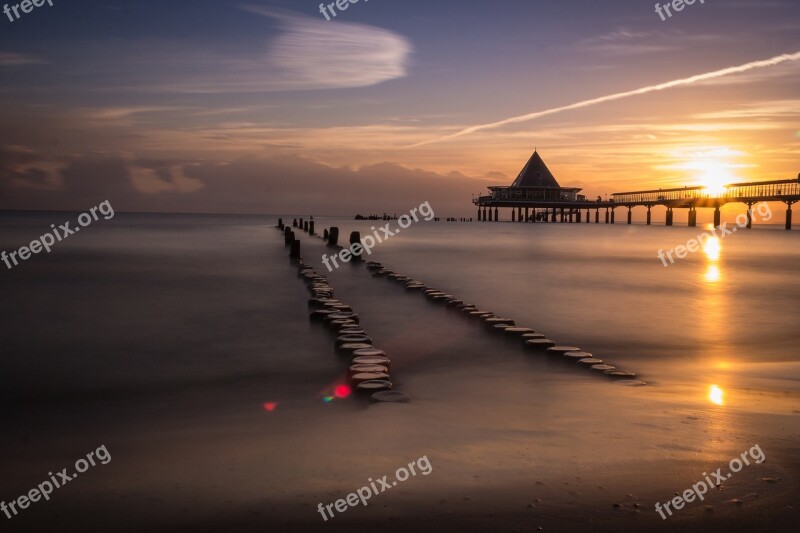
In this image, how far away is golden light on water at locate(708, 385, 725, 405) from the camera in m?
6.70

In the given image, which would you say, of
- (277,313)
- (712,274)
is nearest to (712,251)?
(712,274)

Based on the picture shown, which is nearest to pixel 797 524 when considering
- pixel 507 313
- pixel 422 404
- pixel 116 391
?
pixel 422 404

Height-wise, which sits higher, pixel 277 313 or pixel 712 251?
pixel 277 313

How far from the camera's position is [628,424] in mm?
5707

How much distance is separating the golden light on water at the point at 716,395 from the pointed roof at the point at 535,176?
347ft

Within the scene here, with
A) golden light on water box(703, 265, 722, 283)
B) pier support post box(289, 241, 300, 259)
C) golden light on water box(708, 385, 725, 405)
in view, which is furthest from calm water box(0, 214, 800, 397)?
golden light on water box(708, 385, 725, 405)

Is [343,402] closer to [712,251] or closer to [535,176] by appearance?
[712,251]

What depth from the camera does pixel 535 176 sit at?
366 feet

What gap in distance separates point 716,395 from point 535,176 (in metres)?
107

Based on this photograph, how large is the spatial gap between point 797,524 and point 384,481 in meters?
2.35

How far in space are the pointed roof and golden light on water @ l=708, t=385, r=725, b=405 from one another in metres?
106

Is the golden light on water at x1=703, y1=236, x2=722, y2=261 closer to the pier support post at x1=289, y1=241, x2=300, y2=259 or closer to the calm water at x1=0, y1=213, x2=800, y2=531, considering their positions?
the pier support post at x1=289, y1=241, x2=300, y2=259

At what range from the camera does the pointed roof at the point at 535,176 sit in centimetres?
11100

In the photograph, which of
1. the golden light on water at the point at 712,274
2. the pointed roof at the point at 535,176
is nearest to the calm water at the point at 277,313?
the golden light on water at the point at 712,274
